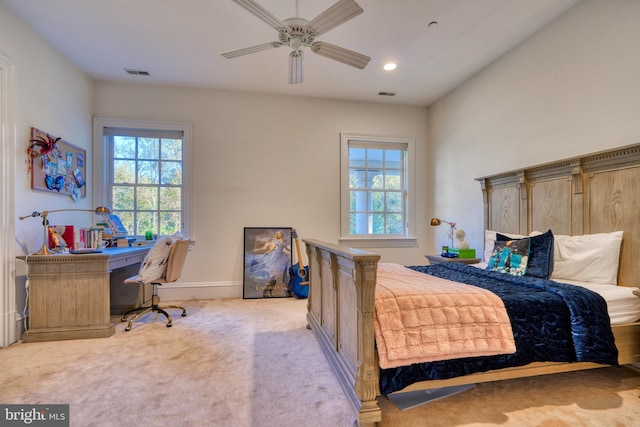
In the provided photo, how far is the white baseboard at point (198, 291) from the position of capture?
403 centimetres

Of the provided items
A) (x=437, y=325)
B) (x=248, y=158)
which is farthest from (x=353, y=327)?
(x=248, y=158)

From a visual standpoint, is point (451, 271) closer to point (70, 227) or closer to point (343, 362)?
point (343, 362)

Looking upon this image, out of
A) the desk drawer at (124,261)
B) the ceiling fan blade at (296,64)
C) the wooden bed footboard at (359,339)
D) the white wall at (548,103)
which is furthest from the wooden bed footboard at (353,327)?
the white wall at (548,103)

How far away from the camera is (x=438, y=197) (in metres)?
4.61

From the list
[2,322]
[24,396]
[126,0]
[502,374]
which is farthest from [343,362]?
[126,0]

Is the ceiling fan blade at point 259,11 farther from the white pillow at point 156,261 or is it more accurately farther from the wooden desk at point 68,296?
the wooden desk at point 68,296

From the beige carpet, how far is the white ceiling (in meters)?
2.88

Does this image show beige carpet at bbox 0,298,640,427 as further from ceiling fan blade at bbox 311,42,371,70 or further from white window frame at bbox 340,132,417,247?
ceiling fan blade at bbox 311,42,371,70

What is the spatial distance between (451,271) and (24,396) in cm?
312

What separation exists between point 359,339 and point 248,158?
3.32m

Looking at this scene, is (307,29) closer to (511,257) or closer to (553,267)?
(511,257)

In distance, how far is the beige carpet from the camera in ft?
5.33

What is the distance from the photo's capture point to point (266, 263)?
13.9ft
